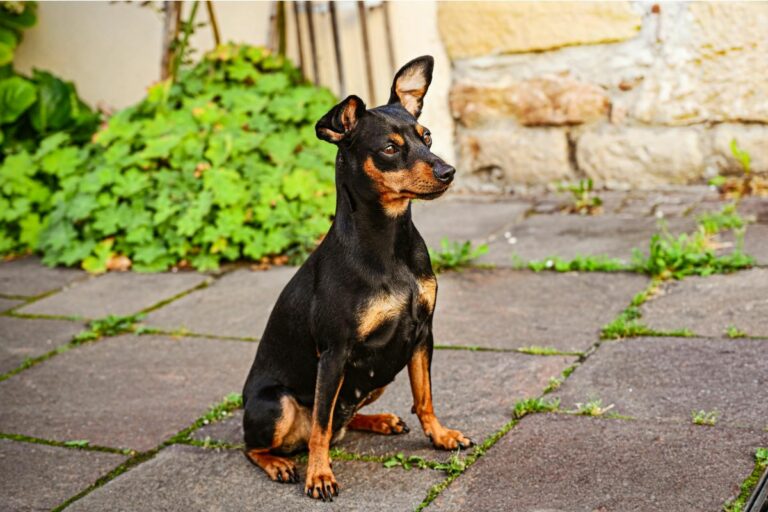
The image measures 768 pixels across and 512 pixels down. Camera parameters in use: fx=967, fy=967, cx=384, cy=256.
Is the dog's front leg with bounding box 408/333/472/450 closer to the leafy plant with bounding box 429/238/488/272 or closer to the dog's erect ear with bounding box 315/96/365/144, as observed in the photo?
the dog's erect ear with bounding box 315/96/365/144

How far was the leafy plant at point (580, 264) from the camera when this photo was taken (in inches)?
184

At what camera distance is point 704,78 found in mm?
5668

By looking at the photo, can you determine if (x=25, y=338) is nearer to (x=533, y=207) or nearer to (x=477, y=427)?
(x=477, y=427)

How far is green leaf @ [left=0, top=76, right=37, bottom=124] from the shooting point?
265 inches

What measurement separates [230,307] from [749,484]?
282cm

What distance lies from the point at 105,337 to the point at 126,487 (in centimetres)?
167

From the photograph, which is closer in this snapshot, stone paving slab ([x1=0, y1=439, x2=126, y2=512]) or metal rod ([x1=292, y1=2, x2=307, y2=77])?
stone paving slab ([x1=0, y1=439, x2=126, y2=512])

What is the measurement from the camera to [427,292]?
2836mm

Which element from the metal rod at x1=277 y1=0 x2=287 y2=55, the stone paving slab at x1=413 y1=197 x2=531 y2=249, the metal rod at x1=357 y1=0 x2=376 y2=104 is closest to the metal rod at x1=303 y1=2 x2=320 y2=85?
the metal rod at x1=277 y1=0 x2=287 y2=55

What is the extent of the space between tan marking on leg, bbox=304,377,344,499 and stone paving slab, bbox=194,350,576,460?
11.5 inches

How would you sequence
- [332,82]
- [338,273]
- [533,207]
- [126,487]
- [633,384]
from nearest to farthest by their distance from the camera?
[338,273] < [126,487] < [633,384] < [533,207] < [332,82]

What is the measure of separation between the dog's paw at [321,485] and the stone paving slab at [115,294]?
231 centimetres

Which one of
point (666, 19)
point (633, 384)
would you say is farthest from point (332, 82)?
point (633, 384)

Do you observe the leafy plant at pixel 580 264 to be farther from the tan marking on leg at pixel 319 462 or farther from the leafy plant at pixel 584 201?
the tan marking on leg at pixel 319 462
